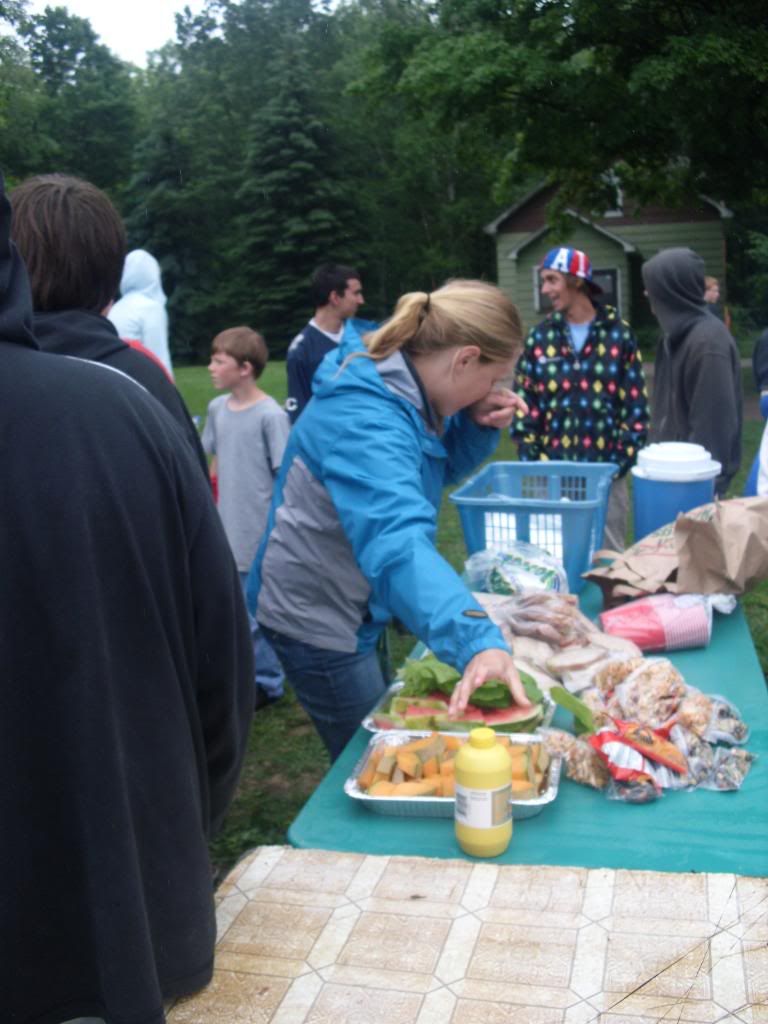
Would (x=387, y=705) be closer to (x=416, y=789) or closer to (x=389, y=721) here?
(x=389, y=721)

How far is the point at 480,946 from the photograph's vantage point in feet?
4.81

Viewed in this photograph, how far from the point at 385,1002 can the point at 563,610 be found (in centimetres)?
154

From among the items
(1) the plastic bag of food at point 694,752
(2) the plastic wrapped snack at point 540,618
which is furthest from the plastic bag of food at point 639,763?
(2) the plastic wrapped snack at point 540,618

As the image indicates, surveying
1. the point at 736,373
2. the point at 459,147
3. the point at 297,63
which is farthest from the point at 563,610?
the point at 297,63

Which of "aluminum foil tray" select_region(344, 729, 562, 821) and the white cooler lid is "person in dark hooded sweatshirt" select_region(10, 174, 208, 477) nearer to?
"aluminum foil tray" select_region(344, 729, 562, 821)

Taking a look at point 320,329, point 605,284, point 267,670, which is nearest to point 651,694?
point 267,670

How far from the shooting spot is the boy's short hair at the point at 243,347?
4.78 m

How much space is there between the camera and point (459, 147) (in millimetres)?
Result: 15211

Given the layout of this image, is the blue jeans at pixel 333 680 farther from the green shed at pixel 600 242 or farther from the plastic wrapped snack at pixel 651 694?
the green shed at pixel 600 242

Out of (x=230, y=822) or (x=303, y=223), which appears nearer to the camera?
(x=230, y=822)

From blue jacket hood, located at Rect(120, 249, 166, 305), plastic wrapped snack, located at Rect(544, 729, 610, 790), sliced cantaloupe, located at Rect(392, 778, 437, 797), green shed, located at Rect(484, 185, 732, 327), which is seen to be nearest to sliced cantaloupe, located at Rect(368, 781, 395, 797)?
sliced cantaloupe, located at Rect(392, 778, 437, 797)

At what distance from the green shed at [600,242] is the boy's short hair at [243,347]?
21.9 m

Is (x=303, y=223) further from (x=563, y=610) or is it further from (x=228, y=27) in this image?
(x=563, y=610)

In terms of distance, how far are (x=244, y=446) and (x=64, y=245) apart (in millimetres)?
2756
